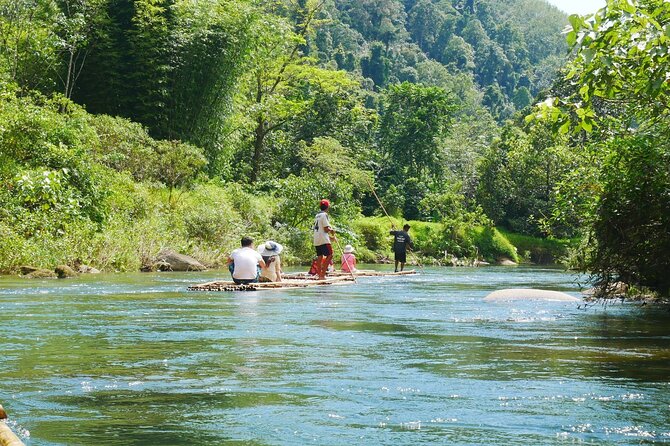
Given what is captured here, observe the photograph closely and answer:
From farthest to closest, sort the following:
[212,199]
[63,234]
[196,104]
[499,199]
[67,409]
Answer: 1. [499,199]
2. [196,104]
3. [212,199]
4. [63,234]
5. [67,409]

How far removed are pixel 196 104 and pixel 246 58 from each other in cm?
279

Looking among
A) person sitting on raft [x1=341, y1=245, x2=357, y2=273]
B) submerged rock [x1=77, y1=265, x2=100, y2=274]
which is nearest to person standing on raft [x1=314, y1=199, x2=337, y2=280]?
person sitting on raft [x1=341, y1=245, x2=357, y2=273]

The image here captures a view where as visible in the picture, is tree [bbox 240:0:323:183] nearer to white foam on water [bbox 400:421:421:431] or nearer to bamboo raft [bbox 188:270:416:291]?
bamboo raft [bbox 188:270:416:291]

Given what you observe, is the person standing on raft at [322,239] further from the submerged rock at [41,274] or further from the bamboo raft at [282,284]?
the submerged rock at [41,274]

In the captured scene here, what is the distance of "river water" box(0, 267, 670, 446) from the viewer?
18.1 feet

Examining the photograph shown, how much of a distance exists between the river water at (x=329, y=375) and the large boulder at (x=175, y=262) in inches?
531

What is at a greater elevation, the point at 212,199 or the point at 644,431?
the point at 212,199

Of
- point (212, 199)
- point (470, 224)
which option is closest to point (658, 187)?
point (212, 199)

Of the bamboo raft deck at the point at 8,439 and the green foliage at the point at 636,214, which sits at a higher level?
the green foliage at the point at 636,214

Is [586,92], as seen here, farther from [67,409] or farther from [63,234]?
[63,234]

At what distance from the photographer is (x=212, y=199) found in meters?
33.7

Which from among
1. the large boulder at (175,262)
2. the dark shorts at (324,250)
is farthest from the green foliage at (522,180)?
the dark shorts at (324,250)

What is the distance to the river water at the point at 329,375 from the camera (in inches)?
217

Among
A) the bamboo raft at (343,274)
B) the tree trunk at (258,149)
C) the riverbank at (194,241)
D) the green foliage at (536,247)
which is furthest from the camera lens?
the green foliage at (536,247)
